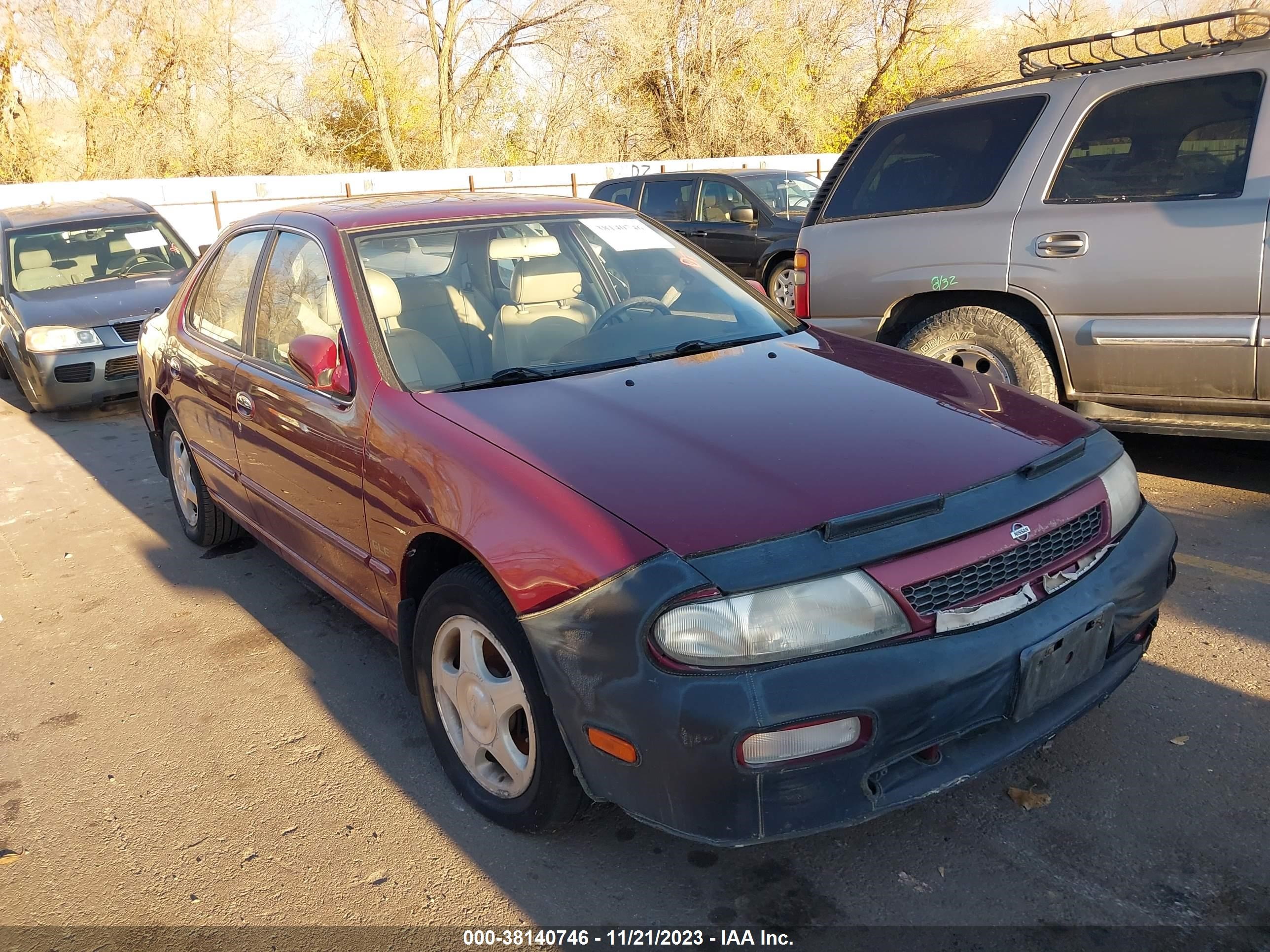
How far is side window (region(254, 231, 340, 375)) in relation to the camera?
349cm

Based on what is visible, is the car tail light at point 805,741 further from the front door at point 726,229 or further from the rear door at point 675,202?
the rear door at point 675,202

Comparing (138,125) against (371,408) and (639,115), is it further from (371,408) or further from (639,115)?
(371,408)

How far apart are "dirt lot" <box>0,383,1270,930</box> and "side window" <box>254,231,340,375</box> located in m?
1.17

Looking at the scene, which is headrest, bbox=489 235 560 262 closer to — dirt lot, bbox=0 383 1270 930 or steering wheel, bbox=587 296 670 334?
steering wheel, bbox=587 296 670 334

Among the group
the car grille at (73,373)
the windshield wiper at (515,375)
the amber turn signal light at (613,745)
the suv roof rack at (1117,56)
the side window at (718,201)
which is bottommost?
the amber turn signal light at (613,745)

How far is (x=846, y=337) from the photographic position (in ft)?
12.4

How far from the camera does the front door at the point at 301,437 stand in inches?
127

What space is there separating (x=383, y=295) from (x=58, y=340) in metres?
5.89

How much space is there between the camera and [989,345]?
5.09m

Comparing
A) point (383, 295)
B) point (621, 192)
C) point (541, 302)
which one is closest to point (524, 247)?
point (541, 302)

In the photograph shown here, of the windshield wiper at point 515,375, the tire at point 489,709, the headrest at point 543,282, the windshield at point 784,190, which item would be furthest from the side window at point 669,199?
the tire at point 489,709

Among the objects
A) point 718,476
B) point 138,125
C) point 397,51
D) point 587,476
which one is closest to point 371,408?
point 587,476

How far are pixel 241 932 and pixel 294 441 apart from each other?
1624 millimetres

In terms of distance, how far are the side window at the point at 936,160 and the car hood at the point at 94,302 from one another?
5.41 meters
